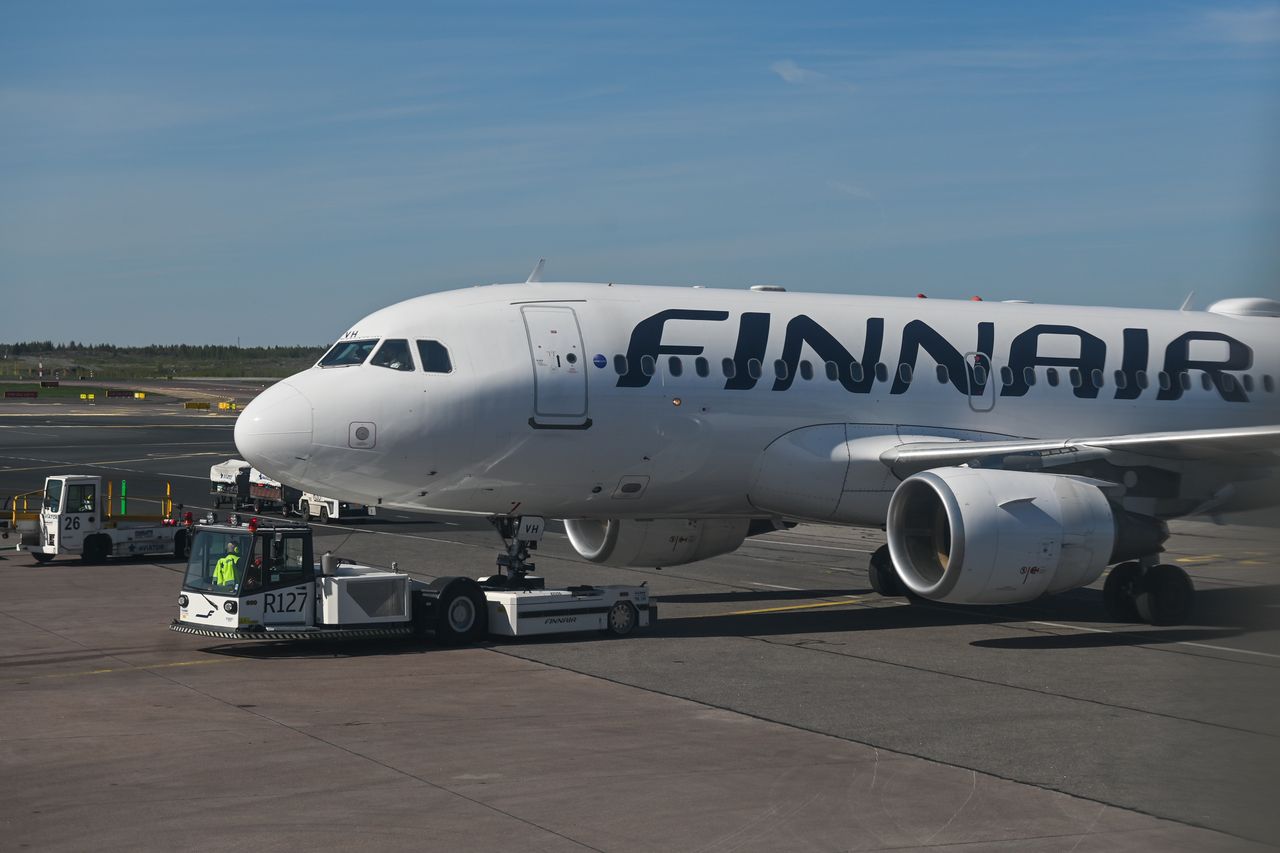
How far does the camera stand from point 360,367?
19844mm

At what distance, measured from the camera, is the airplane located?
63.7ft

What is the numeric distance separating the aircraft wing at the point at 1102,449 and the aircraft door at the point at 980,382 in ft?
5.03

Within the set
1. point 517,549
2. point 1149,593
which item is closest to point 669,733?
point 517,549

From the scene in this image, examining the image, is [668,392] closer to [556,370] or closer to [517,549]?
[556,370]

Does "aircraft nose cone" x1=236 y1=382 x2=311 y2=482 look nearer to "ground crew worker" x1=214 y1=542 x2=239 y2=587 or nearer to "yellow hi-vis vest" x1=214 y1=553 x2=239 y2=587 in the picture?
"ground crew worker" x1=214 y1=542 x2=239 y2=587

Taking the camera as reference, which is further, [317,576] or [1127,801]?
[317,576]

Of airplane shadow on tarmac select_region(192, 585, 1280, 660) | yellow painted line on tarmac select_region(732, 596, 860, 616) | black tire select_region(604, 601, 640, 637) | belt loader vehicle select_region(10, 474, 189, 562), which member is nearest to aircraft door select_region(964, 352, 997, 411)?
airplane shadow on tarmac select_region(192, 585, 1280, 660)

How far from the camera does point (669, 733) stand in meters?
14.1

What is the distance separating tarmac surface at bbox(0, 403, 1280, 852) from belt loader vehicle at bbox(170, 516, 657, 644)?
0.40 m

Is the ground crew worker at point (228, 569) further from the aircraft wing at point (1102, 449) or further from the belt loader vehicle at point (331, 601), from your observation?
the aircraft wing at point (1102, 449)

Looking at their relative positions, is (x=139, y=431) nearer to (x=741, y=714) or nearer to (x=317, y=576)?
(x=317, y=576)

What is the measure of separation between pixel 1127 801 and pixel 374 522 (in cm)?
3094

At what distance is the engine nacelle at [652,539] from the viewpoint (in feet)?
75.8

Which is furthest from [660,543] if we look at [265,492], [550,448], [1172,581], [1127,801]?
[265,492]
